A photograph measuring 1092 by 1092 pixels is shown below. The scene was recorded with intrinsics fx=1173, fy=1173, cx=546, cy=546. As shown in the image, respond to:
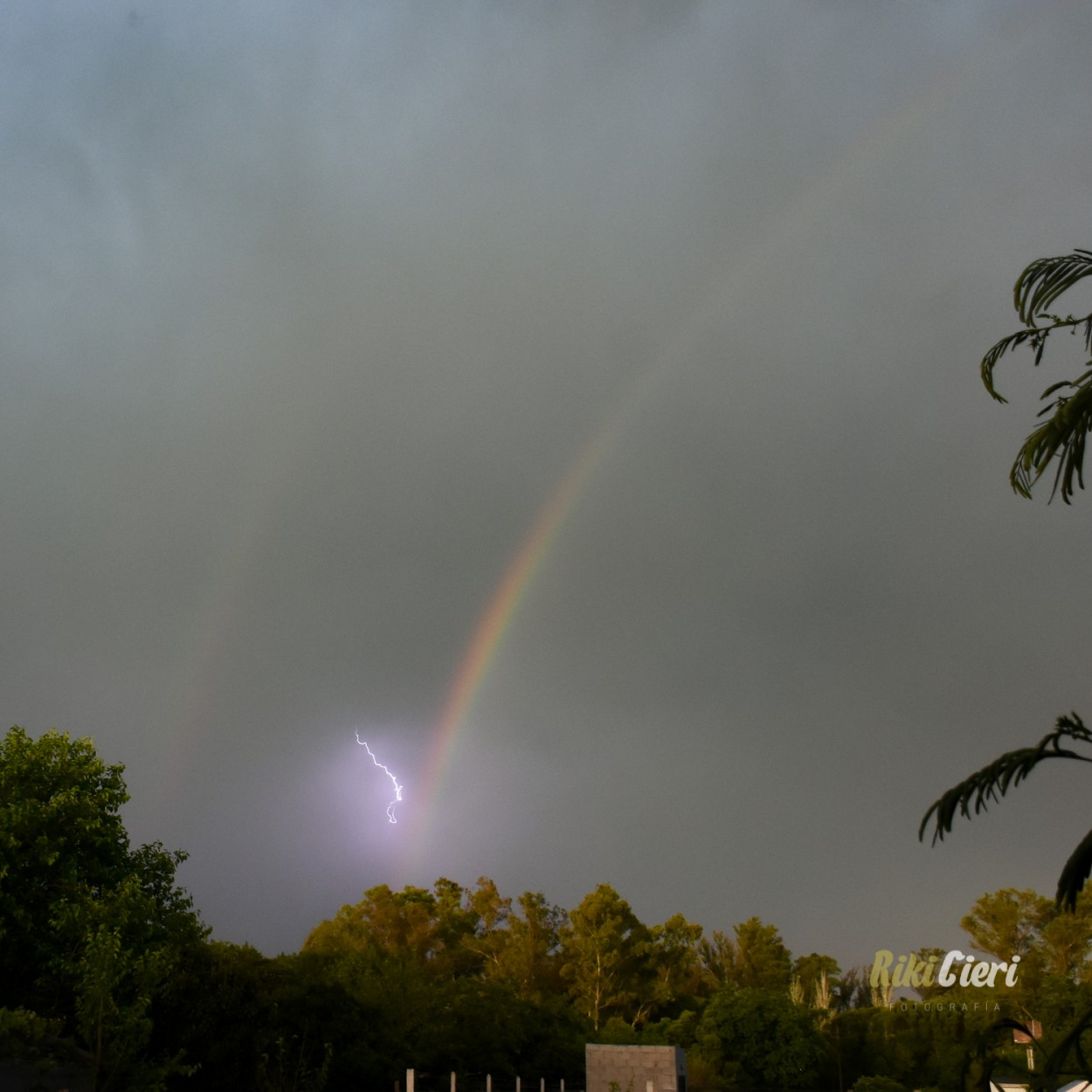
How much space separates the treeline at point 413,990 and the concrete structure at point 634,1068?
A: 6909 mm

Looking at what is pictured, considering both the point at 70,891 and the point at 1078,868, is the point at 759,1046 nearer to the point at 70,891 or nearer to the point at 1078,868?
the point at 70,891

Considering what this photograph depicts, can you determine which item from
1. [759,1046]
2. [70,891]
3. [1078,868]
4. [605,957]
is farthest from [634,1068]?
[605,957]

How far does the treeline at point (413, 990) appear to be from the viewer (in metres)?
30.2

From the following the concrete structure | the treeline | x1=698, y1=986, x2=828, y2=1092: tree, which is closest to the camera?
the treeline

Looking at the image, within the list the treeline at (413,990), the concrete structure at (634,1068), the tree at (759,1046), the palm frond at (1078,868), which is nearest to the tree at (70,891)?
the treeline at (413,990)

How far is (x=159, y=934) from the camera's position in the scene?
32406 millimetres

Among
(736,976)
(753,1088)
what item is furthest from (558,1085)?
(736,976)

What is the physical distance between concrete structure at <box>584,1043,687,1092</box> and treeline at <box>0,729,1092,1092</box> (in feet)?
22.7

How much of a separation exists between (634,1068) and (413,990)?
1146 cm

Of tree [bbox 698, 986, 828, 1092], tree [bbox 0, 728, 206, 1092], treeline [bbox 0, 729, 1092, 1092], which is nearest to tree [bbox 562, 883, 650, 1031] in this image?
treeline [bbox 0, 729, 1092, 1092]

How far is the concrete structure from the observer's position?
1502 inches

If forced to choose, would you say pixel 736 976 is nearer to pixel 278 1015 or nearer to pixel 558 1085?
pixel 558 1085

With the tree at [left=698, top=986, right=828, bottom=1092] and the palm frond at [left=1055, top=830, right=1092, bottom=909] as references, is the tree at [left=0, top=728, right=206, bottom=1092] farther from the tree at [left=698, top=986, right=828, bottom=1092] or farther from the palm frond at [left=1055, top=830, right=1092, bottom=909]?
the tree at [left=698, top=986, right=828, bottom=1092]

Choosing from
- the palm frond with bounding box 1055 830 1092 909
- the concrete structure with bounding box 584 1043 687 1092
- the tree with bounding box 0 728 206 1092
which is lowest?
the concrete structure with bounding box 584 1043 687 1092
